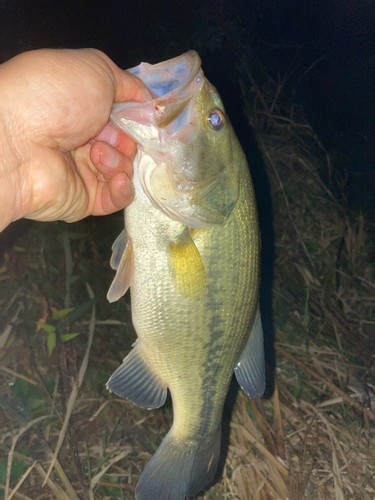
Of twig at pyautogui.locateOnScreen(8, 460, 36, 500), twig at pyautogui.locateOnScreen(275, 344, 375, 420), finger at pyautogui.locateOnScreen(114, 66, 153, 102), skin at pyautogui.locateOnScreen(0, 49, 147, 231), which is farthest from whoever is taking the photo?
twig at pyautogui.locateOnScreen(275, 344, 375, 420)

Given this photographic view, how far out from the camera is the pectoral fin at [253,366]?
169 cm

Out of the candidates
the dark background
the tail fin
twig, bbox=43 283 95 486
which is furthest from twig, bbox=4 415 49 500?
the dark background

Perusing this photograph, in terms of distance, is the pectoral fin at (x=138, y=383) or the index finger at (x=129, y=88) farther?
the pectoral fin at (x=138, y=383)

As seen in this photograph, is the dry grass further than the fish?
Yes

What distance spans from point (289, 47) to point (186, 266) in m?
3.85

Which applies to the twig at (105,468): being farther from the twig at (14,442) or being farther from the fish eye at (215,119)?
the fish eye at (215,119)

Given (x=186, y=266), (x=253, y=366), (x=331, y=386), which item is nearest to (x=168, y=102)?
(x=186, y=266)

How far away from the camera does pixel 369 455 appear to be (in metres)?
3.09

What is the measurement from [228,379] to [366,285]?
8.62ft

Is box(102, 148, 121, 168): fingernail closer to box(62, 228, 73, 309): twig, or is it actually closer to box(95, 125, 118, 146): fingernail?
box(95, 125, 118, 146): fingernail

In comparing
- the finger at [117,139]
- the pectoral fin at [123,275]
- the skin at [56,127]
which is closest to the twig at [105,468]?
the pectoral fin at [123,275]

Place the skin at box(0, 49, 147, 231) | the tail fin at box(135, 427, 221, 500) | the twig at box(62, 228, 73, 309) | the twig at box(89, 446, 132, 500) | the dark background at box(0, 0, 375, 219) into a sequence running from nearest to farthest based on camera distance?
the skin at box(0, 49, 147, 231) < the tail fin at box(135, 427, 221, 500) < the twig at box(89, 446, 132, 500) < the twig at box(62, 228, 73, 309) < the dark background at box(0, 0, 375, 219)

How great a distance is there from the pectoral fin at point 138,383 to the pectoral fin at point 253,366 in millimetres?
358

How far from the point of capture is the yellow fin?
1.47m
